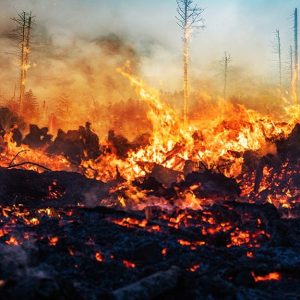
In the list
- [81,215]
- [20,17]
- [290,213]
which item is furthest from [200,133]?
[20,17]

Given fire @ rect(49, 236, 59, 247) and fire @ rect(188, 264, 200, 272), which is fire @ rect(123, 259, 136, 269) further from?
fire @ rect(49, 236, 59, 247)

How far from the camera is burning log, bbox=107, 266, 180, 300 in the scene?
15.6 feet

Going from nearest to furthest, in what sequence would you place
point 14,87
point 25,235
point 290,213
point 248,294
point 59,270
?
point 248,294
point 59,270
point 25,235
point 290,213
point 14,87

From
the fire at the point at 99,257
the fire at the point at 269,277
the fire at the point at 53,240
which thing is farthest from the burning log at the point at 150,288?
the fire at the point at 53,240

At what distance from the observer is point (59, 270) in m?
6.79

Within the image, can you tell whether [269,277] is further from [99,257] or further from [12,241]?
[12,241]

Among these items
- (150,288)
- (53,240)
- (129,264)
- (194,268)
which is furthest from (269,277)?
(53,240)

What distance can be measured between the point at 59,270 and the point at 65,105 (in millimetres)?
44168

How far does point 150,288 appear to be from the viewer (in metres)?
5.09

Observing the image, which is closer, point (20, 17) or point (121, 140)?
point (121, 140)

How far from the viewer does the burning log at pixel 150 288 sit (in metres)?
4.75

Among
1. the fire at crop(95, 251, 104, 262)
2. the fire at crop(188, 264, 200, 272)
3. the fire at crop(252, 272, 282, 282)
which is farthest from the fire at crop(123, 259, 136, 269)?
the fire at crop(252, 272, 282, 282)

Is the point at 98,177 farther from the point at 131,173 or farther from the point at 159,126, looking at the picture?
the point at 159,126

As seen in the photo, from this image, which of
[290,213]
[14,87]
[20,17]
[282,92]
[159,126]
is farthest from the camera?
[14,87]
